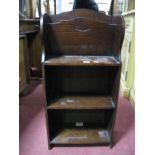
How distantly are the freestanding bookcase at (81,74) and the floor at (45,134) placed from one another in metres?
0.07

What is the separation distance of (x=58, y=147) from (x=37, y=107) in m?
0.73

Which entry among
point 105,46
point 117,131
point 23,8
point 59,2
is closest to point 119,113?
point 117,131

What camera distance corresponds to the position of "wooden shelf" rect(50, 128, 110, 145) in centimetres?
150

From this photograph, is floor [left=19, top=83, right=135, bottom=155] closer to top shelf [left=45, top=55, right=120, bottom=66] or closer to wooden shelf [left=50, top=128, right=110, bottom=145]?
wooden shelf [left=50, top=128, right=110, bottom=145]

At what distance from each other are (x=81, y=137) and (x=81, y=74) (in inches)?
20.6

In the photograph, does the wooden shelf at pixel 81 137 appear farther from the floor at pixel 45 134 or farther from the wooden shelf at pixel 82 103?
the wooden shelf at pixel 82 103

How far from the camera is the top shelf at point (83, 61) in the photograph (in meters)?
1.23

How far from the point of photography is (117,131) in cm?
173

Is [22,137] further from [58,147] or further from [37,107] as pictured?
[37,107]

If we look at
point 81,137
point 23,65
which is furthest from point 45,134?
point 23,65

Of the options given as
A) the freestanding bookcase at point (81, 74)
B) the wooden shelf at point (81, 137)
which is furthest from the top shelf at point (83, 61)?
the wooden shelf at point (81, 137)

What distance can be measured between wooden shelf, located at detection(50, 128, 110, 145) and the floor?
0.05m

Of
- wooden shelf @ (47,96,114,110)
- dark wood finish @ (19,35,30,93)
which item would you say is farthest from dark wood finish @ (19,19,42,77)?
wooden shelf @ (47,96,114,110)
